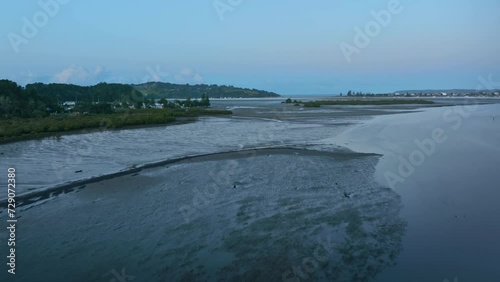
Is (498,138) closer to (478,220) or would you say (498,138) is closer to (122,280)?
(478,220)

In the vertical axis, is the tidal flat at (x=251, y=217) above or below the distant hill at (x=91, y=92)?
below

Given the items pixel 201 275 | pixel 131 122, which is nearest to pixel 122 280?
pixel 201 275

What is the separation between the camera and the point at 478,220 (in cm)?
1020

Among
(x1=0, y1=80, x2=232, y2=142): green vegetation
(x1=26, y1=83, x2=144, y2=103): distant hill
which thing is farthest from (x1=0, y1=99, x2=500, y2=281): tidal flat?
(x1=26, y1=83, x2=144, y2=103): distant hill

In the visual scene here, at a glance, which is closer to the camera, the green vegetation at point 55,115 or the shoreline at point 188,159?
the shoreline at point 188,159

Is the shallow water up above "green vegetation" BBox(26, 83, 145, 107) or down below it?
below

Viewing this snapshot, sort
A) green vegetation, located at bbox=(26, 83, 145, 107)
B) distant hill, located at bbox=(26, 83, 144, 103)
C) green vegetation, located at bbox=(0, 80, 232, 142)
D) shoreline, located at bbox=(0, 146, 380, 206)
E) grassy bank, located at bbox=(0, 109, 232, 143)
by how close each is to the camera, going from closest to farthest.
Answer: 1. shoreline, located at bbox=(0, 146, 380, 206)
2. grassy bank, located at bbox=(0, 109, 232, 143)
3. green vegetation, located at bbox=(0, 80, 232, 142)
4. green vegetation, located at bbox=(26, 83, 145, 107)
5. distant hill, located at bbox=(26, 83, 144, 103)

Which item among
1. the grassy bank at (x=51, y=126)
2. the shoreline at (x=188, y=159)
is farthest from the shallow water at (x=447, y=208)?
the grassy bank at (x=51, y=126)

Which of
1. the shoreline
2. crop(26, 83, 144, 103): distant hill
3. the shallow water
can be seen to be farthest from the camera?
crop(26, 83, 144, 103): distant hill

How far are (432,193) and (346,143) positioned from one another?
12142 millimetres

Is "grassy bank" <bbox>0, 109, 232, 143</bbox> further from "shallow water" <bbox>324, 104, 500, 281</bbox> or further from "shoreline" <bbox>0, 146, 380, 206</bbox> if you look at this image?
"shallow water" <bbox>324, 104, 500, 281</bbox>

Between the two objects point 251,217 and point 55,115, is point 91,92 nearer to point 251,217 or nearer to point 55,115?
point 55,115

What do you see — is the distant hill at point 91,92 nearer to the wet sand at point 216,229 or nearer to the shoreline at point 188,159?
the shoreline at point 188,159

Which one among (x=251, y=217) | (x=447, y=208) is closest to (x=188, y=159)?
(x=251, y=217)
